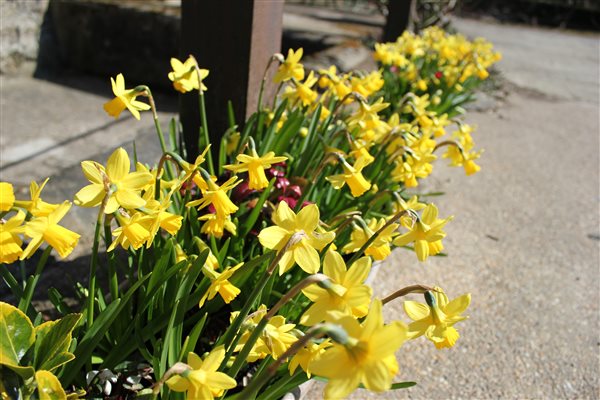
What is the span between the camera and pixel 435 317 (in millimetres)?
1110

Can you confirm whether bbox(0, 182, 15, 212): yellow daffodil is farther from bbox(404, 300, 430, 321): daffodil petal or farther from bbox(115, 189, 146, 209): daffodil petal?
bbox(404, 300, 430, 321): daffodil petal

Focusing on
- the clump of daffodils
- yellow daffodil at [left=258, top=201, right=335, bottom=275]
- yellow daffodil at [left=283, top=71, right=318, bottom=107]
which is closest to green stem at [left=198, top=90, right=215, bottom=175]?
the clump of daffodils

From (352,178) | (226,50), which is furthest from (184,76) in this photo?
(352,178)

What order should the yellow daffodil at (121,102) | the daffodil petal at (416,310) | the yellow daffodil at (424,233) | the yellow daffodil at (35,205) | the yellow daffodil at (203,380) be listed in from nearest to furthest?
the yellow daffodil at (203,380) < the yellow daffodil at (35,205) < the daffodil petal at (416,310) < the yellow daffodil at (424,233) < the yellow daffodil at (121,102)

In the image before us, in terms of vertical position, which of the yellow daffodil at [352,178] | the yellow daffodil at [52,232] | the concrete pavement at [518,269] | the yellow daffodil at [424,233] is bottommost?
the concrete pavement at [518,269]

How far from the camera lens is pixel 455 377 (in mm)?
2006

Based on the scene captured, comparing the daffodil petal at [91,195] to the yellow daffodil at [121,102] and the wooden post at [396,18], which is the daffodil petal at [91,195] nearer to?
the yellow daffodil at [121,102]

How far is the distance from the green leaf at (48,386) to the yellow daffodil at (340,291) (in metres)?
0.42

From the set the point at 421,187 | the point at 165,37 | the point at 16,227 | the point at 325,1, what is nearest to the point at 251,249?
the point at 16,227

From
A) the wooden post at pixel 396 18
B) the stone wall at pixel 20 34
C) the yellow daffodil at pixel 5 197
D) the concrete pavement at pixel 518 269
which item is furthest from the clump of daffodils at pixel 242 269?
the wooden post at pixel 396 18

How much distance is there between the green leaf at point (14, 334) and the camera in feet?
3.40

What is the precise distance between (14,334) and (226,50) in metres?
1.43

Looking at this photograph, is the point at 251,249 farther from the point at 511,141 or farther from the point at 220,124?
the point at 511,141

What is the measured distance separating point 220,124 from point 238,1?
480mm
